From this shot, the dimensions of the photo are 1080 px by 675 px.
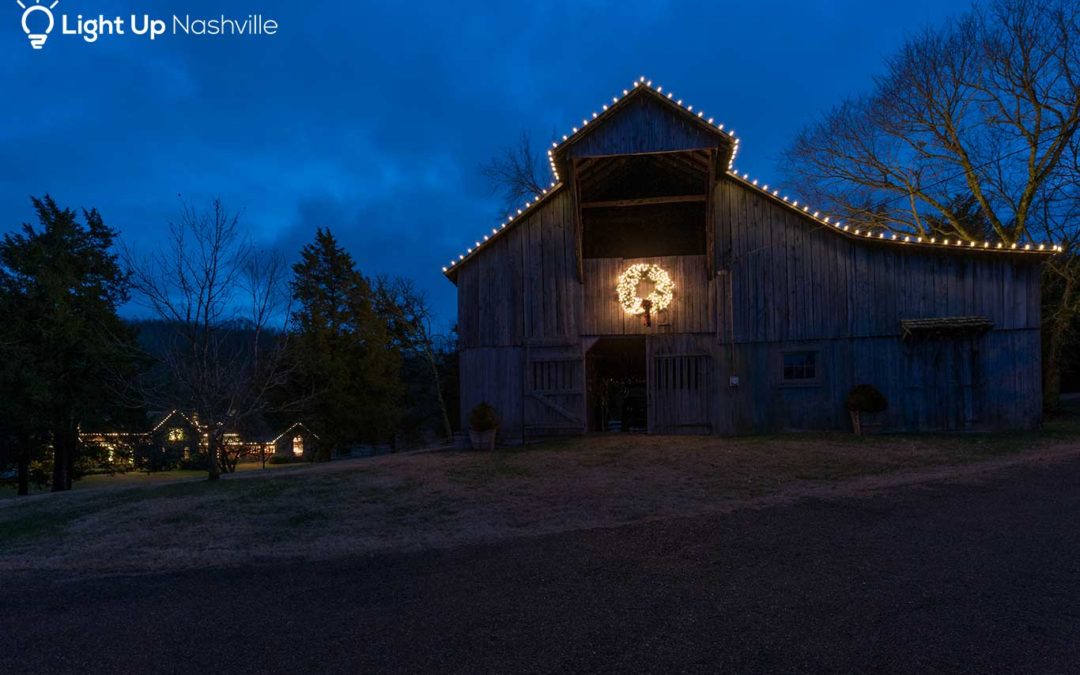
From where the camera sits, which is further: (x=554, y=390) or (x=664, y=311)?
(x=554, y=390)

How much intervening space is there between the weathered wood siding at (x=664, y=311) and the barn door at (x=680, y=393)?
79 cm

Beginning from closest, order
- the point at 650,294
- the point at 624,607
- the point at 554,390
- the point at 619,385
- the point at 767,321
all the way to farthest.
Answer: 1. the point at 624,607
2. the point at 767,321
3. the point at 650,294
4. the point at 554,390
5. the point at 619,385

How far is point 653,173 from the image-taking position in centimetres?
1650

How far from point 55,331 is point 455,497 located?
23.3m

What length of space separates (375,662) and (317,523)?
459cm

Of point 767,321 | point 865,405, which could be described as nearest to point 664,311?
point 767,321

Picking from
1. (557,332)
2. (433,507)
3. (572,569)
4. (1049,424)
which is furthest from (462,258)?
(1049,424)

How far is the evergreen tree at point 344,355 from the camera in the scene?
99.6 ft

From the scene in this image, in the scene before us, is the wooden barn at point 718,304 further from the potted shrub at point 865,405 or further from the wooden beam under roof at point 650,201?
the potted shrub at point 865,405

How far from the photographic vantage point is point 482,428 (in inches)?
579

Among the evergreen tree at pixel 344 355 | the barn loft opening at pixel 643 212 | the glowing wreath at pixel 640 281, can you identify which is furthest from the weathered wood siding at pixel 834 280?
the evergreen tree at pixel 344 355

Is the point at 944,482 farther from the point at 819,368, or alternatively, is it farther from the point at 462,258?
the point at 462,258

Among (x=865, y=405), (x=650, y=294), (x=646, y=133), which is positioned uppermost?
(x=646, y=133)

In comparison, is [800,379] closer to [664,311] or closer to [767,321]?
[767,321]
